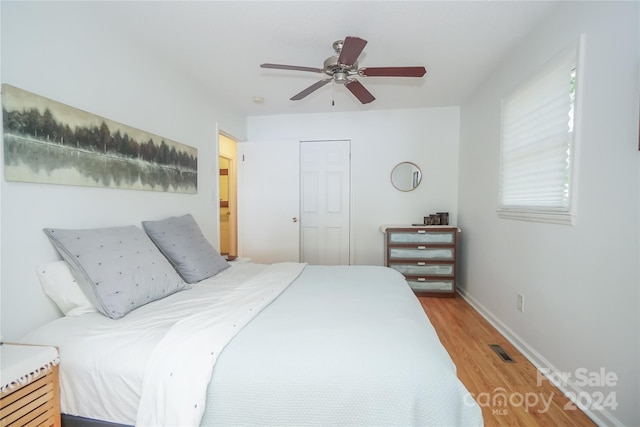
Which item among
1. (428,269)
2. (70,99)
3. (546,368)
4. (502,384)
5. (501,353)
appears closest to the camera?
(70,99)

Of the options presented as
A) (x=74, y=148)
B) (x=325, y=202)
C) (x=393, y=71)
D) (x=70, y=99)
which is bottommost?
(x=325, y=202)

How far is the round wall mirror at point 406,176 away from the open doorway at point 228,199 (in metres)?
2.52

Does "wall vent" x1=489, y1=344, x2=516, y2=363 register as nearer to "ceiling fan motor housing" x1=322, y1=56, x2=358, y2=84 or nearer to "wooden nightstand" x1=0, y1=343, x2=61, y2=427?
"ceiling fan motor housing" x1=322, y1=56, x2=358, y2=84

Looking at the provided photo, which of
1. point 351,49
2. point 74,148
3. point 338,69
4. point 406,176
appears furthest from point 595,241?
point 74,148

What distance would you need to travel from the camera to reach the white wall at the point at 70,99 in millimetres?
1215

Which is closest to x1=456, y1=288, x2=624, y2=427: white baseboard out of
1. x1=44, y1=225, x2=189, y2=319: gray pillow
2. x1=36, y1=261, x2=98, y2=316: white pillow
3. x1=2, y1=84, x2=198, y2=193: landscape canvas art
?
x1=44, y1=225, x2=189, y2=319: gray pillow

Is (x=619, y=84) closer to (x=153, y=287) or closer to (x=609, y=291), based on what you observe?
(x=609, y=291)

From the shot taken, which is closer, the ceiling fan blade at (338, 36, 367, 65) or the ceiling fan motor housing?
the ceiling fan blade at (338, 36, 367, 65)

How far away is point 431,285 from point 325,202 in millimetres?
1736

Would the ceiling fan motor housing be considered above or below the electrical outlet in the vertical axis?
above

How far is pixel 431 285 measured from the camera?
319 centimetres

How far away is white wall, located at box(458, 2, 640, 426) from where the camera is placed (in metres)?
1.20

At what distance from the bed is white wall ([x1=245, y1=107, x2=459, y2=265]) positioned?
8.05 feet

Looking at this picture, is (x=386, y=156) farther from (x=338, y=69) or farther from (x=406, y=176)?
(x=338, y=69)
